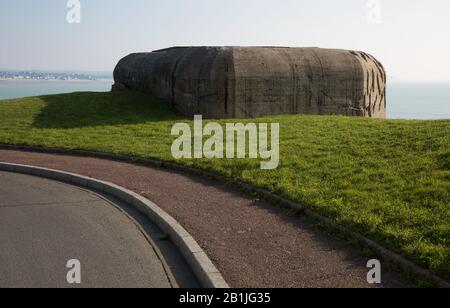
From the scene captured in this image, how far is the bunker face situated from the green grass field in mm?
1736

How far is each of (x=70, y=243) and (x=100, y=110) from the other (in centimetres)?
1466

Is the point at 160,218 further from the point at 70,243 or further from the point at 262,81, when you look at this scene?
the point at 262,81

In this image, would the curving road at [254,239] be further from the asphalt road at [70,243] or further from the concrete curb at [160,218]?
the asphalt road at [70,243]

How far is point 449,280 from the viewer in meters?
5.13

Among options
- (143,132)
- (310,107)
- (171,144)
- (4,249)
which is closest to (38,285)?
(4,249)

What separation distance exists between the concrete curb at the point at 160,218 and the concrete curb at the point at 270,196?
78.6 inches

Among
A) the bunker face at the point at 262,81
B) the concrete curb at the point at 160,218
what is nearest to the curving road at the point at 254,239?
the concrete curb at the point at 160,218

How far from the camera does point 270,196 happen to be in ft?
28.9

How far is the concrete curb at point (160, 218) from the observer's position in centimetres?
558

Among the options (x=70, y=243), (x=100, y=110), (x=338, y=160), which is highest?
(x=100, y=110)

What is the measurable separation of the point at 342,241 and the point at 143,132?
11.2 metres

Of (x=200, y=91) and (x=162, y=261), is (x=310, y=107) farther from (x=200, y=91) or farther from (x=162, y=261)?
(x=162, y=261)

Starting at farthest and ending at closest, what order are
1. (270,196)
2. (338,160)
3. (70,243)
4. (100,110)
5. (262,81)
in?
1. (262,81)
2. (100,110)
3. (338,160)
4. (270,196)
5. (70,243)

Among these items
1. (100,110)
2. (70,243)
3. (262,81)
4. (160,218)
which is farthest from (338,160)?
(100,110)
